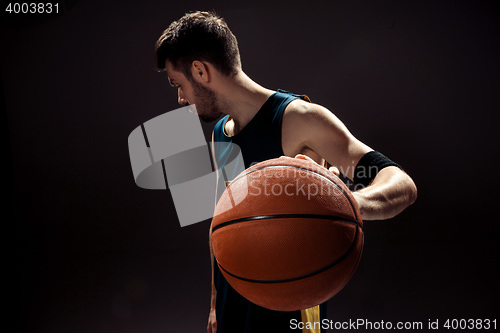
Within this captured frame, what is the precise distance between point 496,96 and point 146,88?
3781 mm

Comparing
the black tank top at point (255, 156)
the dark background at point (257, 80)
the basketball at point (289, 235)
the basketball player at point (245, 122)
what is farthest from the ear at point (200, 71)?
the dark background at point (257, 80)

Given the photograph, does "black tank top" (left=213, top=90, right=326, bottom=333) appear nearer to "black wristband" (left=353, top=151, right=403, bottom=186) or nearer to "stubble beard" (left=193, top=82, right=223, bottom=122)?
"stubble beard" (left=193, top=82, right=223, bottom=122)

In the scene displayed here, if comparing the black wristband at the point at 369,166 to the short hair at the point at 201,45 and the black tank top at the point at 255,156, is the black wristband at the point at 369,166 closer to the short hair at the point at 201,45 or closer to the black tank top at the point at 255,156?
the black tank top at the point at 255,156

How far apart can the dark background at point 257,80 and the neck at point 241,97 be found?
8.43 feet

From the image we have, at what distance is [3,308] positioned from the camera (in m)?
2.47

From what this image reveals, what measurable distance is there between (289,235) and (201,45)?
0.73 meters

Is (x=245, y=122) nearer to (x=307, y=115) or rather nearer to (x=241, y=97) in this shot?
(x=241, y=97)

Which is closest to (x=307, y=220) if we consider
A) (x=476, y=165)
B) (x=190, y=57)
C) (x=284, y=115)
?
(x=284, y=115)

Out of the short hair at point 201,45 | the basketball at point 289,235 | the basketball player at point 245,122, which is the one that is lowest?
the basketball at point 289,235

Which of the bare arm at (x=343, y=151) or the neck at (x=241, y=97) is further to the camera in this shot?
the neck at (x=241, y=97)

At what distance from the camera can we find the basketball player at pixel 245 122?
2.85ft

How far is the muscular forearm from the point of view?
662 millimetres

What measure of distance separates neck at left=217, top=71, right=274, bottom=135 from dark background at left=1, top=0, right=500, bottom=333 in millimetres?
2570

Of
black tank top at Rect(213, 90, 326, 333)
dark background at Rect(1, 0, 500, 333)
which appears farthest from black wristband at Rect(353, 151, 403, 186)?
dark background at Rect(1, 0, 500, 333)
